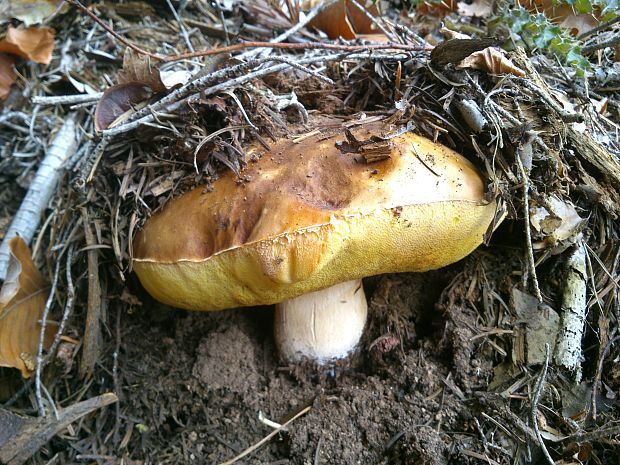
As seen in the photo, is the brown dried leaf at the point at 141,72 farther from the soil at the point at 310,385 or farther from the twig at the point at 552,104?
the twig at the point at 552,104

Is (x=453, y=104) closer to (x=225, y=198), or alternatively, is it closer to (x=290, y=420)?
(x=225, y=198)

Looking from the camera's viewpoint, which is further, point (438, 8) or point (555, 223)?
point (438, 8)

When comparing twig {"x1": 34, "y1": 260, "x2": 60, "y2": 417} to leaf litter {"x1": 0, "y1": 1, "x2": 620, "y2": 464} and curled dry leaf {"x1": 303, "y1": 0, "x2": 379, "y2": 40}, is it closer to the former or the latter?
leaf litter {"x1": 0, "y1": 1, "x2": 620, "y2": 464}

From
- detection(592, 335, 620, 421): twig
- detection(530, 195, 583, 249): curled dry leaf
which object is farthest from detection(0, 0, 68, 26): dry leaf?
detection(592, 335, 620, 421): twig

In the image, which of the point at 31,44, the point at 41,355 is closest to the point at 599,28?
the point at 41,355

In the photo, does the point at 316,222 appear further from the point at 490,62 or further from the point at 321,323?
the point at 490,62

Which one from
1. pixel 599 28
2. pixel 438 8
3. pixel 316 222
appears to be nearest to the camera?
pixel 316 222

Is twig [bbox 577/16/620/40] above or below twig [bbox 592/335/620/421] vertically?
above
